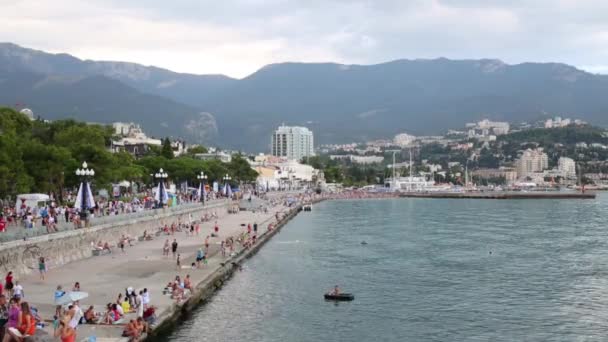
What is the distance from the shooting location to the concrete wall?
27277 millimetres

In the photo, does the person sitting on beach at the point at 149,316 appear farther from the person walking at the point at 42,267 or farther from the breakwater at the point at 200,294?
the person walking at the point at 42,267

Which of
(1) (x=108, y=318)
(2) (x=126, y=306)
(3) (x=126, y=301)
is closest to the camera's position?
(1) (x=108, y=318)

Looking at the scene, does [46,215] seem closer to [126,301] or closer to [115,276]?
[115,276]

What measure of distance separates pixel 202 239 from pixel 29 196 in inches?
524

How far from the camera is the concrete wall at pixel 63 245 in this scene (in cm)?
2728

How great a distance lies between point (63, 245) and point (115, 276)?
3.77 m

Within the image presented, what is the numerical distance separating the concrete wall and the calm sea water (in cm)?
766

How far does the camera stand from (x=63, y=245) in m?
32.7

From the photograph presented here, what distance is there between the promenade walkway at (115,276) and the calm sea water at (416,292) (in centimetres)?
222

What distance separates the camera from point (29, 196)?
130ft

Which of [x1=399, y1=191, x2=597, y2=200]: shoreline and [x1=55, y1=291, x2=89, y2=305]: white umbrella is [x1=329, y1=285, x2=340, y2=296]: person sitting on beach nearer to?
[x1=55, y1=291, x2=89, y2=305]: white umbrella

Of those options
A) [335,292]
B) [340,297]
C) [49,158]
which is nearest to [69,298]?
[340,297]

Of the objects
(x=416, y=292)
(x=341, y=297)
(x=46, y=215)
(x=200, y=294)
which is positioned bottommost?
(x=416, y=292)

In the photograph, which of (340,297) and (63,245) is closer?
(340,297)
